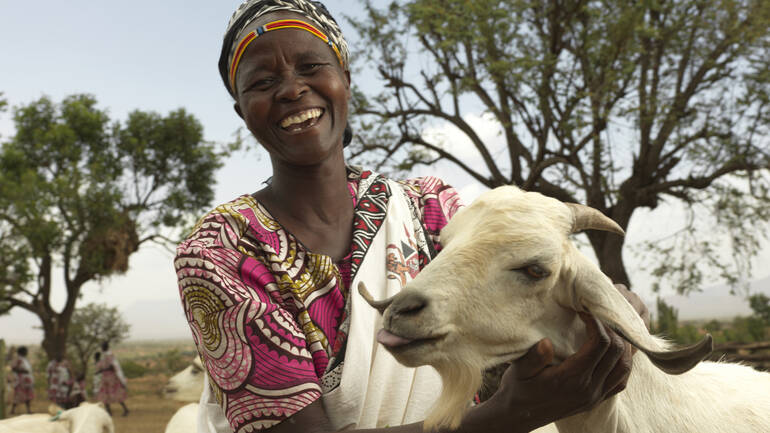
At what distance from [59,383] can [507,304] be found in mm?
15901

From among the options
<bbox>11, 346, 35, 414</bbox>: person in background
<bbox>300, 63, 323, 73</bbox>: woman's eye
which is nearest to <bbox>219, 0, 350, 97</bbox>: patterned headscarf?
<bbox>300, 63, 323, 73</bbox>: woman's eye

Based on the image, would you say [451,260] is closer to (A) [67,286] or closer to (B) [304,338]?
(B) [304,338]

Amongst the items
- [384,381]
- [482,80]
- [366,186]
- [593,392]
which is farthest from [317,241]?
[482,80]

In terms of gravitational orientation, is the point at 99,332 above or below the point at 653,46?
below

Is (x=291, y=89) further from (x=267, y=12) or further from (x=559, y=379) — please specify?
(x=559, y=379)

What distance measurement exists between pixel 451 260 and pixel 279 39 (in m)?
0.93

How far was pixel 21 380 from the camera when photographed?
601 inches

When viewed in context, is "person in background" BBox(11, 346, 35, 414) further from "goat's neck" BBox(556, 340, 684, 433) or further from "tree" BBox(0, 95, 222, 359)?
"goat's neck" BBox(556, 340, 684, 433)

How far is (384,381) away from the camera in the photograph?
1.91 metres

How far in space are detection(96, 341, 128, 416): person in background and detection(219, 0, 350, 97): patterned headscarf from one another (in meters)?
13.7

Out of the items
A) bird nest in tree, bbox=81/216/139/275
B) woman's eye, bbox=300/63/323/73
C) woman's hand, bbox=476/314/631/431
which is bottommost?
woman's hand, bbox=476/314/631/431

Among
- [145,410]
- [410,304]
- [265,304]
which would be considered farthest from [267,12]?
[145,410]

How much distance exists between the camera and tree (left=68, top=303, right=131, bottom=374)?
82.2 ft

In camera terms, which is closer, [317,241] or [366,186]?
[317,241]
